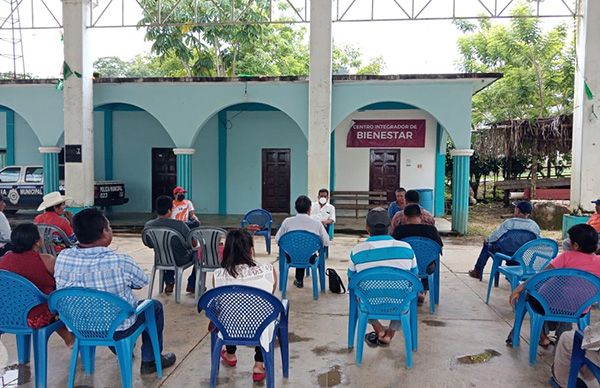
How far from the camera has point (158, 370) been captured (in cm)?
335

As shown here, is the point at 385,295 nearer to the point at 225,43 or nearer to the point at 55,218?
the point at 55,218

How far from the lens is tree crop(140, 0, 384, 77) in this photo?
16.3 meters

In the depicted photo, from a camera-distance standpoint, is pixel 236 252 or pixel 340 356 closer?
pixel 236 252

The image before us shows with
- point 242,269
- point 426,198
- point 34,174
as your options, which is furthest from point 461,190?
point 34,174

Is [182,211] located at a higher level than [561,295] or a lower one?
higher

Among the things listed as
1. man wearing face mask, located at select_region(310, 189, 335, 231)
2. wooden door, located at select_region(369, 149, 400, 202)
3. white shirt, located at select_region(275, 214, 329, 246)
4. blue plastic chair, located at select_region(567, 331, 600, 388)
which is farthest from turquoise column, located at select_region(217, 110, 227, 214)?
blue plastic chair, located at select_region(567, 331, 600, 388)

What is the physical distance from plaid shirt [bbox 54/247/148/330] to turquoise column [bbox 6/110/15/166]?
42.9 ft

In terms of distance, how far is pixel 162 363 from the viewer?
350 centimetres

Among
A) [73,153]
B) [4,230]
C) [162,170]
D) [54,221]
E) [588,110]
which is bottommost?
[4,230]

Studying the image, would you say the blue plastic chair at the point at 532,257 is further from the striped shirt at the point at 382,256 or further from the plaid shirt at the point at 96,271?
the plaid shirt at the point at 96,271

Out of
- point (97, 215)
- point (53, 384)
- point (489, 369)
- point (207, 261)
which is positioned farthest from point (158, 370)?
point (489, 369)

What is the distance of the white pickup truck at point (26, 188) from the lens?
41.4 ft

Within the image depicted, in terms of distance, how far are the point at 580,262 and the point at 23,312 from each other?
3.86 meters

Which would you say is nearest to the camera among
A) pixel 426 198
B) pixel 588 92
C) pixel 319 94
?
pixel 588 92
